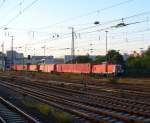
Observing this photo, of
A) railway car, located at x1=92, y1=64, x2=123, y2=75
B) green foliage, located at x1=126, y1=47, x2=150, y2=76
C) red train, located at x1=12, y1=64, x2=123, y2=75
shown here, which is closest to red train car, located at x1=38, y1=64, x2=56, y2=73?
red train, located at x1=12, y1=64, x2=123, y2=75

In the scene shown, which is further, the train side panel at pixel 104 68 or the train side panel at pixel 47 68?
the train side panel at pixel 47 68

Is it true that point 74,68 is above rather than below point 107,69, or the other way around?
above

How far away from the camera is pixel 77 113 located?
17453 mm

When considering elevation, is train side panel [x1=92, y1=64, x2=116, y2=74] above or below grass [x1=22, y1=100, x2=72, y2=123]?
above

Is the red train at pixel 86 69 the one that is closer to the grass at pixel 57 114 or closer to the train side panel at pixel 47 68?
the train side panel at pixel 47 68

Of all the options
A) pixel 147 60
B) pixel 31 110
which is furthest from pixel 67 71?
pixel 31 110

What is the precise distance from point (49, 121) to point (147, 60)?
6842cm

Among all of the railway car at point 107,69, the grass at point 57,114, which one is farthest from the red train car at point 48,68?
the grass at point 57,114

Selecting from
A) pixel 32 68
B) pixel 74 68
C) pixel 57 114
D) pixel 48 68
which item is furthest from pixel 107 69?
pixel 57 114

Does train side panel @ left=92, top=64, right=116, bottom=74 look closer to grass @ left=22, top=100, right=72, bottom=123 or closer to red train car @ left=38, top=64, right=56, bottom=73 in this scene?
red train car @ left=38, top=64, right=56, bottom=73

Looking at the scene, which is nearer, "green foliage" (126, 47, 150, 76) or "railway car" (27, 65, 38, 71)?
"green foliage" (126, 47, 150, 76)

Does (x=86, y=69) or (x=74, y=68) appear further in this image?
(x=74, y=68)

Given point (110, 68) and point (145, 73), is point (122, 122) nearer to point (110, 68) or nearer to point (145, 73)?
point (110, 68)

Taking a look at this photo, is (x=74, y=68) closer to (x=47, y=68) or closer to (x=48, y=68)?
(x=48, y=68)
